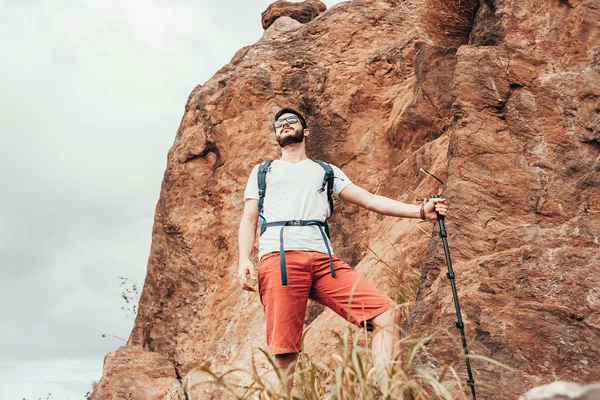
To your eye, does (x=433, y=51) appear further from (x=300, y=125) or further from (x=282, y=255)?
(x=282, y=255)

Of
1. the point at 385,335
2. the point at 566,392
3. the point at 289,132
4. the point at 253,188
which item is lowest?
the point at 566,392

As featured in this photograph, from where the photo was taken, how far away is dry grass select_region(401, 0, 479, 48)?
7680 mm

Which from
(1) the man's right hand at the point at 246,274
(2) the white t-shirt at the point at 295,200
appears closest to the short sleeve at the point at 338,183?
(2) the white t-shirt at the point at 295,200

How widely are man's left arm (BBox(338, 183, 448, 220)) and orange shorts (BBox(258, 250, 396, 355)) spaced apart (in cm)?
53

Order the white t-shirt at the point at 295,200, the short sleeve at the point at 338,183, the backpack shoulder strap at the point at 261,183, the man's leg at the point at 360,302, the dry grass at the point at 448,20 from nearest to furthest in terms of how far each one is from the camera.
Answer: the man's leg at the point at 360,302 → the white t-shirt at the point at 295,200 → the backpack shoulder strap at the point at 261,183 → the short sleeve at the point at 338,183 → the dry grass at the point at 448,20

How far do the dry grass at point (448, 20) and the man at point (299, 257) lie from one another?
328 cm

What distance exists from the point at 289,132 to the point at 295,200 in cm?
58

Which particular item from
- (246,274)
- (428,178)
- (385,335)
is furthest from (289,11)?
(385,335)

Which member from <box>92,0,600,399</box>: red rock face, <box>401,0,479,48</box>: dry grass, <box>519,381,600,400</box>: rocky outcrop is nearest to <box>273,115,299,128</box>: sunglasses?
<box>92,0,600,399</box>: red rock face

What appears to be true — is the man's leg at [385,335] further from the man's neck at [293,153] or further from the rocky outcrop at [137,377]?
the rocky outcrop at [137,377]

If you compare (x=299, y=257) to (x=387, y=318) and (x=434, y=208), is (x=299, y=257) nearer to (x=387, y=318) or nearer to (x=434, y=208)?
(x=387, y=318)

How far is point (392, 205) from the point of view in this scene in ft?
16.7

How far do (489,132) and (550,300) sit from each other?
1569 millimetres

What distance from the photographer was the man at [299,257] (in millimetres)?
4621
